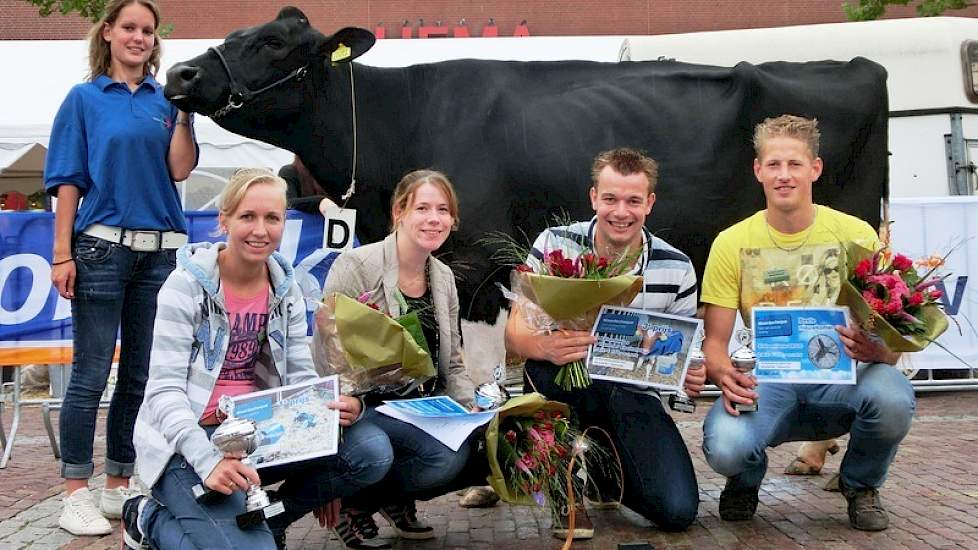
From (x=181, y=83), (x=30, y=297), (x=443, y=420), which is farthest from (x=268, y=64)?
(x=443, y=420)

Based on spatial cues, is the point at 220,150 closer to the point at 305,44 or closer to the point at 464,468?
the point at 305,44

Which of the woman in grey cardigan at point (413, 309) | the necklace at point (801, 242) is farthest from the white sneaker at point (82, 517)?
the necklace at point (801, 242)

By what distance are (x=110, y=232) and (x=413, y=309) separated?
1.39 metres

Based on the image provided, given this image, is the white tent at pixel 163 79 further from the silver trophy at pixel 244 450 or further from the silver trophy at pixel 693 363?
the silver trophy at pixel 244 450

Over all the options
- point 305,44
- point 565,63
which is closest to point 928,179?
point 565,63

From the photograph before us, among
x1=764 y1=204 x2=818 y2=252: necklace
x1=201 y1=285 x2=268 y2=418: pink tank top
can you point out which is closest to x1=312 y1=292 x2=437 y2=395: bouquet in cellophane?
x1=201 y1=285 x2=268 y2=418: pink tank top

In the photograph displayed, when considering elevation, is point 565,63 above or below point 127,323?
above

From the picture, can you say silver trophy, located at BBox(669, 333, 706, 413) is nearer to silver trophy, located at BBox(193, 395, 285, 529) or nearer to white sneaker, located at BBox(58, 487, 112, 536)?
silver trophy, located at BBox(193, 395, 285, 529)

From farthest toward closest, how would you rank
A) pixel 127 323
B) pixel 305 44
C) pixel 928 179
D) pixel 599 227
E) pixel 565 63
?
pixel 928 179 < pixel 565 63 < pixel 305 44 < pixel 127 323 < pixel 599 227

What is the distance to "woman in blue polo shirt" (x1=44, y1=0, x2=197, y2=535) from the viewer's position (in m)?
4.05

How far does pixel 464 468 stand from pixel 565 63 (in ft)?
10.9

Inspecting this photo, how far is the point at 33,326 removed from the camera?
6.54m

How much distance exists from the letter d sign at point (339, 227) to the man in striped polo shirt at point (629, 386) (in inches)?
83.8

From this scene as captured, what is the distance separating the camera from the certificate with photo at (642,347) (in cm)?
348
